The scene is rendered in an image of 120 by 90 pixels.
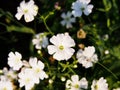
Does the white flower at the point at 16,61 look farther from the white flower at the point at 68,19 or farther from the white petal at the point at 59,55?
the white flower at the point at 68,19

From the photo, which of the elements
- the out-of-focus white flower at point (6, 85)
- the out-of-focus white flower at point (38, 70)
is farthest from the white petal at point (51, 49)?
the out-of-focus white flower at point (6, 85)

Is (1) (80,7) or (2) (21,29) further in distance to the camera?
(2) (21,29)

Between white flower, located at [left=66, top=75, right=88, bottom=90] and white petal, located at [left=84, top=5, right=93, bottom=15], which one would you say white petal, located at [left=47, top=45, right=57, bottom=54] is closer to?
white flower, located at [left=66, top=75, right=88, bottom=90]

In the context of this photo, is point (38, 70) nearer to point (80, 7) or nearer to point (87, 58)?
point (87, 58)

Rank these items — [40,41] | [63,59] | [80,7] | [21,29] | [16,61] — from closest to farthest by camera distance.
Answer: [63,59] → [16,61] → [80,7] → [40,41] → [21,29]

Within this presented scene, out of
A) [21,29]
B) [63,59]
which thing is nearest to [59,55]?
[63,59]

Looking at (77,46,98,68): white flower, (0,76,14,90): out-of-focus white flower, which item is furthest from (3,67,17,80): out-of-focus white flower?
(77,46,98,68): white flower

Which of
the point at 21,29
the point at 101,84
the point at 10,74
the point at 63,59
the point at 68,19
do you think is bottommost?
the point at 101,84

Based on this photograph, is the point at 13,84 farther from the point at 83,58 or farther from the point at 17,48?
the point at 83,58

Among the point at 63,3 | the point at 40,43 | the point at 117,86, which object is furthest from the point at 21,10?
the point at 117,86
